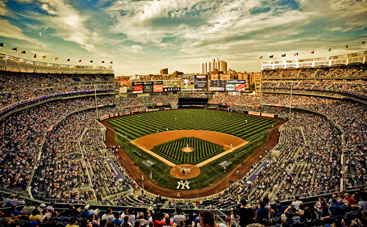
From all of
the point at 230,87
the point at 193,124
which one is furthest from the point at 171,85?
the point at 193,124

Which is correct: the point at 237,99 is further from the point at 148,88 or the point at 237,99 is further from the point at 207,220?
the point at 207,220

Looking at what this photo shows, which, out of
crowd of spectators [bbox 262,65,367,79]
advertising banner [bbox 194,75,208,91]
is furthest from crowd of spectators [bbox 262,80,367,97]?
advertising banner [bbox 194,75,208,91]

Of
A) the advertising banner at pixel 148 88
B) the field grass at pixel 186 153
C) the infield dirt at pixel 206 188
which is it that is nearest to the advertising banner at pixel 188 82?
the advertising banner at pixel 148 88

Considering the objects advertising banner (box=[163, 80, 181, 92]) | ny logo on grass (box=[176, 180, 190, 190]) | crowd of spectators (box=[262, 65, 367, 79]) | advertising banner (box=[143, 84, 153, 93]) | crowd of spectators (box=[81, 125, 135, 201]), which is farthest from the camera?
advertising banner (box=[163, 80, 181, 92])

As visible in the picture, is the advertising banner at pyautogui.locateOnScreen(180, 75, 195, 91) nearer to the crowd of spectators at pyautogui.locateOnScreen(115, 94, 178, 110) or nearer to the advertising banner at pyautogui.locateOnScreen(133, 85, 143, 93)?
the crowd of spectators at pyautogui.locateOnScreen(115, 94, 178, 110)

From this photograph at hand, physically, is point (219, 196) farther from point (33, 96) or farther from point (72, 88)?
point (72, 88)
